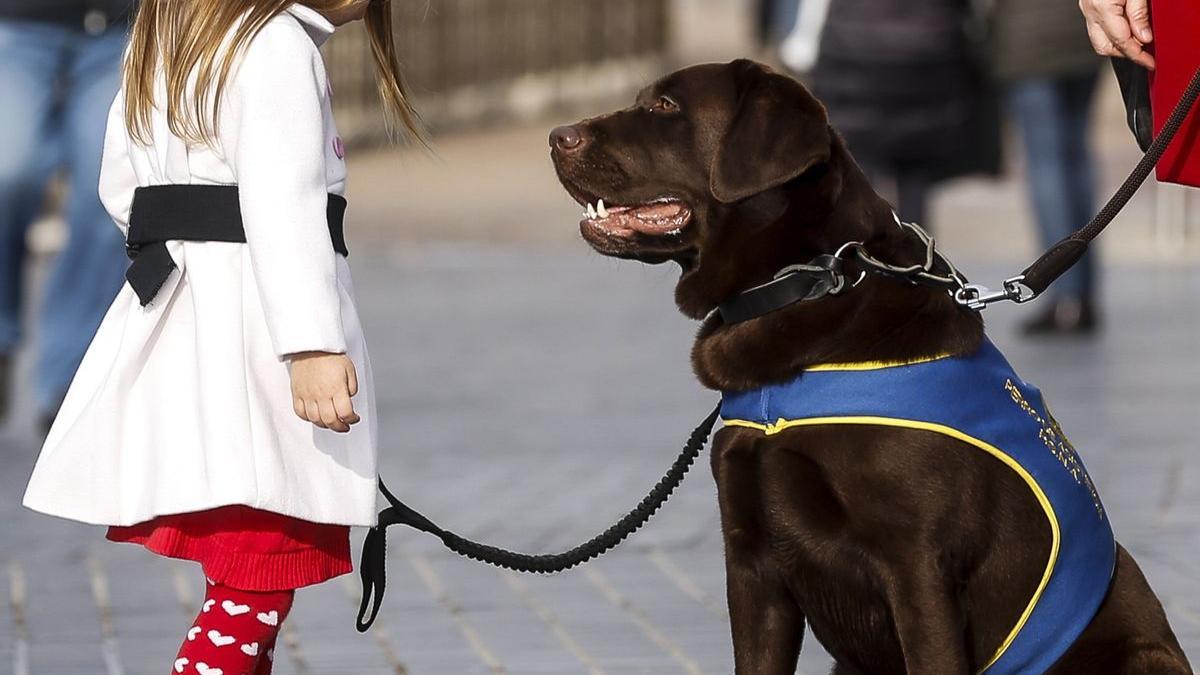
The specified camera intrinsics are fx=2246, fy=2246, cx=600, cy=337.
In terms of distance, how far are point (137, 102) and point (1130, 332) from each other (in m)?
6.67

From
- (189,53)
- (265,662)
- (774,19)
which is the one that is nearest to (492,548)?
(265,662)

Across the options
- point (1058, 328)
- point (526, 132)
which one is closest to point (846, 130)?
point (1058, 328)

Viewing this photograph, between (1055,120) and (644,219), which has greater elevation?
(644,219)

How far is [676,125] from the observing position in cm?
→ 395

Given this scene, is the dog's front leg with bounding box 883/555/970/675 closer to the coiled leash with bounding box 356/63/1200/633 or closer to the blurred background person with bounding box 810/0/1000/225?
the coiled leash with bounding box 356/63/1200/633

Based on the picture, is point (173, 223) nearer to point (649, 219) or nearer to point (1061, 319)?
point (649, 219)

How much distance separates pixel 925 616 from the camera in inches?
140

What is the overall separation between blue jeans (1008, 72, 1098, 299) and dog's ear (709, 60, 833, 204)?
577cm

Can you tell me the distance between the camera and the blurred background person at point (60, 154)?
7102 millimetres

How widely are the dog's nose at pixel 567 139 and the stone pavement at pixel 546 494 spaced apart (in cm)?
123

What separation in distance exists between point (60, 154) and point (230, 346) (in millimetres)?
4016

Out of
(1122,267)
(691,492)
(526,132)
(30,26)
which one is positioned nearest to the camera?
(691,492)

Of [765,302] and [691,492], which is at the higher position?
[765,302]

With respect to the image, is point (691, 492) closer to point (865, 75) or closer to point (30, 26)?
point (30, 26)
